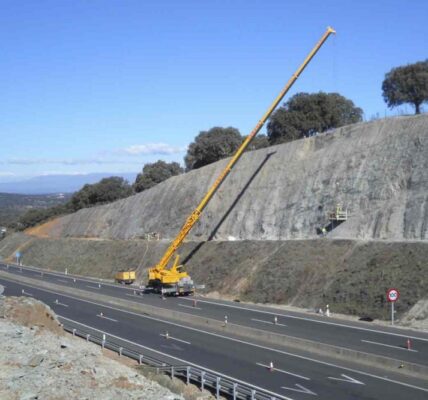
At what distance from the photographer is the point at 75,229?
96.1 meters

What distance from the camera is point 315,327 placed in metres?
29.9

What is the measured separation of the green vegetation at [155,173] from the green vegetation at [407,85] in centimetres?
4955

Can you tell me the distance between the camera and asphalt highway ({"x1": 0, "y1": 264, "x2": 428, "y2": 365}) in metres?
24.2

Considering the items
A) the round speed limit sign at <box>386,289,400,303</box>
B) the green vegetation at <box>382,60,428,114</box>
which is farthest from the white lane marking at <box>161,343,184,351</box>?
the green vegetation at <box>382,60,428,114</box>

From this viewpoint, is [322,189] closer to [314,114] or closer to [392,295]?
[392,295]

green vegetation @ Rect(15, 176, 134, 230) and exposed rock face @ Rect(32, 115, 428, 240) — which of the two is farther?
green vegetation @ Rect(15, 176, 134, 230)

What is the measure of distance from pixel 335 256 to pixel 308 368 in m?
17.9

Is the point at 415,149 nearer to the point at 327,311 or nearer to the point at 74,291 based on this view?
the point at 327,311

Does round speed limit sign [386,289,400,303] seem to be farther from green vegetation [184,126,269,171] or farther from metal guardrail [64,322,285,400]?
green vegetation [184,126,269,171]

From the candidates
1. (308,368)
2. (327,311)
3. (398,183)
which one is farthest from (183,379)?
Result: (398,183)

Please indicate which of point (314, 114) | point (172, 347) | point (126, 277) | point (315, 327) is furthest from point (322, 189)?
point (314, 114)

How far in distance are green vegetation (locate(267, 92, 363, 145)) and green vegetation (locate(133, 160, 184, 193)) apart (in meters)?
30.0

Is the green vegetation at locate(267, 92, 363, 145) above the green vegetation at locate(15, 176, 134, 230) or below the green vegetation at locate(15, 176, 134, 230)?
above

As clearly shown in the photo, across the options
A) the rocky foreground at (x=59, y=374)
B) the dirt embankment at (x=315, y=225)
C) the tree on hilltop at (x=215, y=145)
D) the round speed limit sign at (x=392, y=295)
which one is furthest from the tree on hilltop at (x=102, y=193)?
the rocky foreground at (x=59, y=374)
